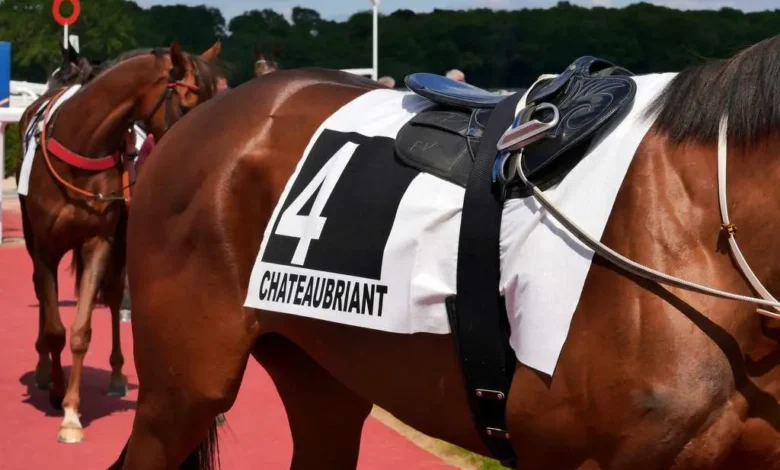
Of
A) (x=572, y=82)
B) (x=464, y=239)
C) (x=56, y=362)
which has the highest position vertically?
(x=572, y=82)

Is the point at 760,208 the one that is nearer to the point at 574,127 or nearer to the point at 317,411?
the point at 574,127

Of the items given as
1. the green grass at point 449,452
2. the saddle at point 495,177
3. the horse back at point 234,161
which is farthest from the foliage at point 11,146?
the saddle at point 495,177

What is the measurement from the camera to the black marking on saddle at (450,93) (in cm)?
280

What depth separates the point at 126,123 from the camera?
245 inches

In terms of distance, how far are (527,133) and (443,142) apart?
340 millimetres

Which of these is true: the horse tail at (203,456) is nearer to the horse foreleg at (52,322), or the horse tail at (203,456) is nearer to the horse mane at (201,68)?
the horse foreleg at (52,322)

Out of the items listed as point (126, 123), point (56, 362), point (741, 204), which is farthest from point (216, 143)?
point (56, 362)

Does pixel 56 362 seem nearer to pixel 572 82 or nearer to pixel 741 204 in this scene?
pixel 572 82

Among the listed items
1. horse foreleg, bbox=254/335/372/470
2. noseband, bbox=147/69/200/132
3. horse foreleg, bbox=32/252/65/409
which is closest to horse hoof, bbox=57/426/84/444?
horse foreleg, bbox=32/252/65/409

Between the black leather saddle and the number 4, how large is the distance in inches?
7.7

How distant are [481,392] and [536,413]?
0.18m

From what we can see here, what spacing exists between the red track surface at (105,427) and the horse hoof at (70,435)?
0.04 meters

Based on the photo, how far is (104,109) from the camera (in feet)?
20.0

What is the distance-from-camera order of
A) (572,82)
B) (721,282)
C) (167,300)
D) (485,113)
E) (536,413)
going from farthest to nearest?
(167,300)
(485,113)
(572,82)
(536,413)
(721,282)
